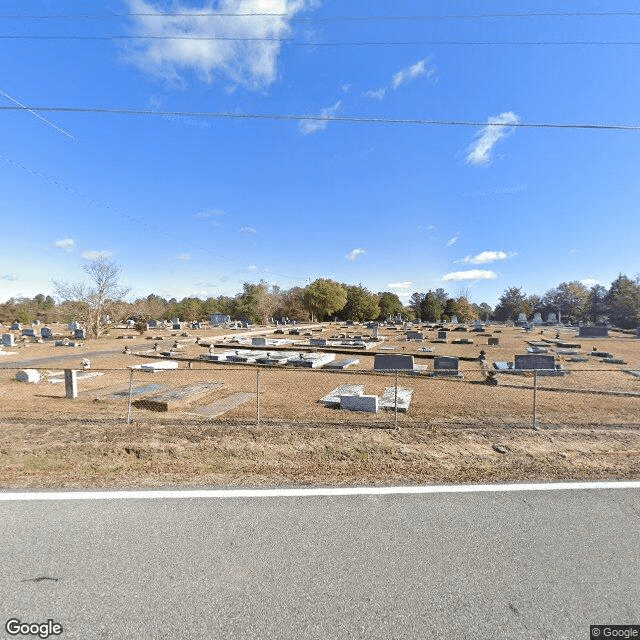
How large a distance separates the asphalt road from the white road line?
4.2 inches

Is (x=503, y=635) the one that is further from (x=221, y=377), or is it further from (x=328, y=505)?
(x=221, y=377)

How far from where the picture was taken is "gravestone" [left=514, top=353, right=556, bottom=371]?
573 inches

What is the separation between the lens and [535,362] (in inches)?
586

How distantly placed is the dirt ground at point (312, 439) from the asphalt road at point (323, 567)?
682mm

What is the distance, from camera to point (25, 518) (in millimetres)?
3084

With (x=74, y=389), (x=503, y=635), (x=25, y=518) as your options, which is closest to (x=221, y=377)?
(x=74, y=389)

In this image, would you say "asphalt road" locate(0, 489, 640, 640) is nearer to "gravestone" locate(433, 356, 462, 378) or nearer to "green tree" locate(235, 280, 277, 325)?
"gravestone" locate(433, 356, 462, 378)

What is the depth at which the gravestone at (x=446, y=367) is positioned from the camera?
1398 cm

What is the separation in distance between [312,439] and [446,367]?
10.7m

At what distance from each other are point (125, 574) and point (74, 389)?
932 centimetres

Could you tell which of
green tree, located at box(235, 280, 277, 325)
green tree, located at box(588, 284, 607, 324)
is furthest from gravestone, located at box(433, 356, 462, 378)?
green tree, located at box(588, 284, 607, 324)

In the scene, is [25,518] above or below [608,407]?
above

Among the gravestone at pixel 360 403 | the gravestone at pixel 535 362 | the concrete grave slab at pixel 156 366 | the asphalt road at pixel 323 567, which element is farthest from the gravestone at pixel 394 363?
the asphalt road at pixel 323 567

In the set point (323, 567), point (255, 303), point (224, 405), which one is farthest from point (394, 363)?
point (255, 303)
